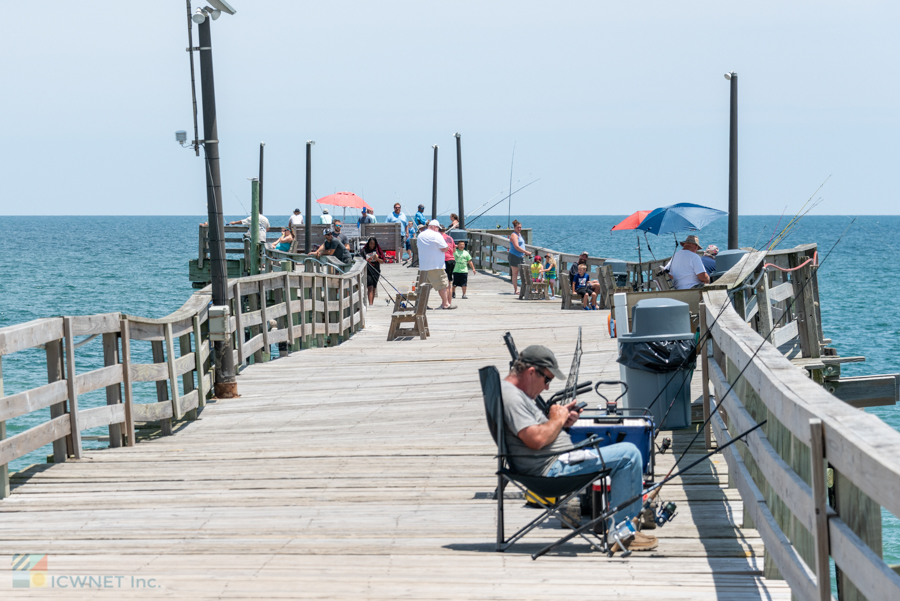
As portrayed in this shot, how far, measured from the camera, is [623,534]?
4723mm

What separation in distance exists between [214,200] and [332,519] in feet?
17.6

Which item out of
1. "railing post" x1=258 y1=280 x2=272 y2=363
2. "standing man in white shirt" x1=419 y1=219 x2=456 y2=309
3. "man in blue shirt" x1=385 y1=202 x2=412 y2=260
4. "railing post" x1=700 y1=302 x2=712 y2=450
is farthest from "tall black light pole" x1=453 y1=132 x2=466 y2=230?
"railing post" x1=700 y1=302 x2=712 y2=450

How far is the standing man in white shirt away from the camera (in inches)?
703

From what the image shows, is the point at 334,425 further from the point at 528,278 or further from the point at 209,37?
the point at 528,278

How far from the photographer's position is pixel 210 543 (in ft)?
16.7

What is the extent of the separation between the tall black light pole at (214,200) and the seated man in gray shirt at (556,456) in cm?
563

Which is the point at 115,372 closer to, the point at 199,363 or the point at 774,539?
the point at 199,363

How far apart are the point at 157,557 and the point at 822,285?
57499 millimetres

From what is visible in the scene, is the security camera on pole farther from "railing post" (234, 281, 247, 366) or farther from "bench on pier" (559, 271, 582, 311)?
"bench on pier" (559, 271, 582, 311)

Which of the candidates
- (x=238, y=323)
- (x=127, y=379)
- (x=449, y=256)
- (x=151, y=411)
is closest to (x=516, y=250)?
(x=449, y=256)

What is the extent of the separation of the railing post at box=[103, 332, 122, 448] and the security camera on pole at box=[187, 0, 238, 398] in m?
2.08

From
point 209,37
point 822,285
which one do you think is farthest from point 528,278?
point 822,285

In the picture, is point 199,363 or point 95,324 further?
point 199,363

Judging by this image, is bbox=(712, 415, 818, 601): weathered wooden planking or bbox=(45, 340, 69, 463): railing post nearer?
bbox=(712, 415, 818, 601): weathered wooden planking
